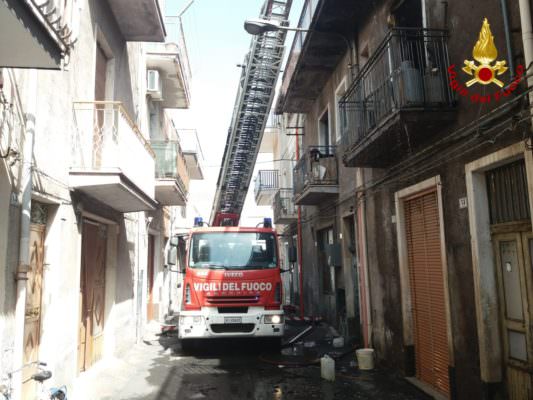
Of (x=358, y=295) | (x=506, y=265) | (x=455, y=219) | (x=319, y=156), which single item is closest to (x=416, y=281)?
(x=455, y=219)

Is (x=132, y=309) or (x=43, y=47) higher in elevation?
(x=43, y=47)

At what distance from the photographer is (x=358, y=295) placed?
10.7 metres

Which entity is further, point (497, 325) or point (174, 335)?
point (174, 335)

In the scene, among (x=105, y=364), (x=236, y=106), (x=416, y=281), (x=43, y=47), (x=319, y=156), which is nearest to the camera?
(x=43, y=47)

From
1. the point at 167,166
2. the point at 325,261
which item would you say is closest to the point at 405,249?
the point at 167,166

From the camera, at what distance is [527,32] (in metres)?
4.51

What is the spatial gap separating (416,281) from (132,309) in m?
6.32

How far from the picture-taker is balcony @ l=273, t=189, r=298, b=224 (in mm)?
18000

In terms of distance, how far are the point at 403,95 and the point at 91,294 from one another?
610 cm

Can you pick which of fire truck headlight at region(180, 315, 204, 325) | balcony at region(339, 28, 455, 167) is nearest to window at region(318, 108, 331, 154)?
balcony at region(339, 28, 455, 167)

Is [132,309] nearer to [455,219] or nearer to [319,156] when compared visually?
[319,156]

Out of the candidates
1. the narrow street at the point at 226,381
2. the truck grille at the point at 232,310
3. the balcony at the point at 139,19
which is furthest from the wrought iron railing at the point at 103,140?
the truck grille at the point at 232,310

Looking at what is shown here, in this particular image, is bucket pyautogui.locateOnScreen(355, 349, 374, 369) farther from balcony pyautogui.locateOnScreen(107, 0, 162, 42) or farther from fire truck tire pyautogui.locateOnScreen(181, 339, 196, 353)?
balcony pyautogui.locateOnScreen(107, 0, 162, 42)

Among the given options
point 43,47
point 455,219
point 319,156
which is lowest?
point 455,219
